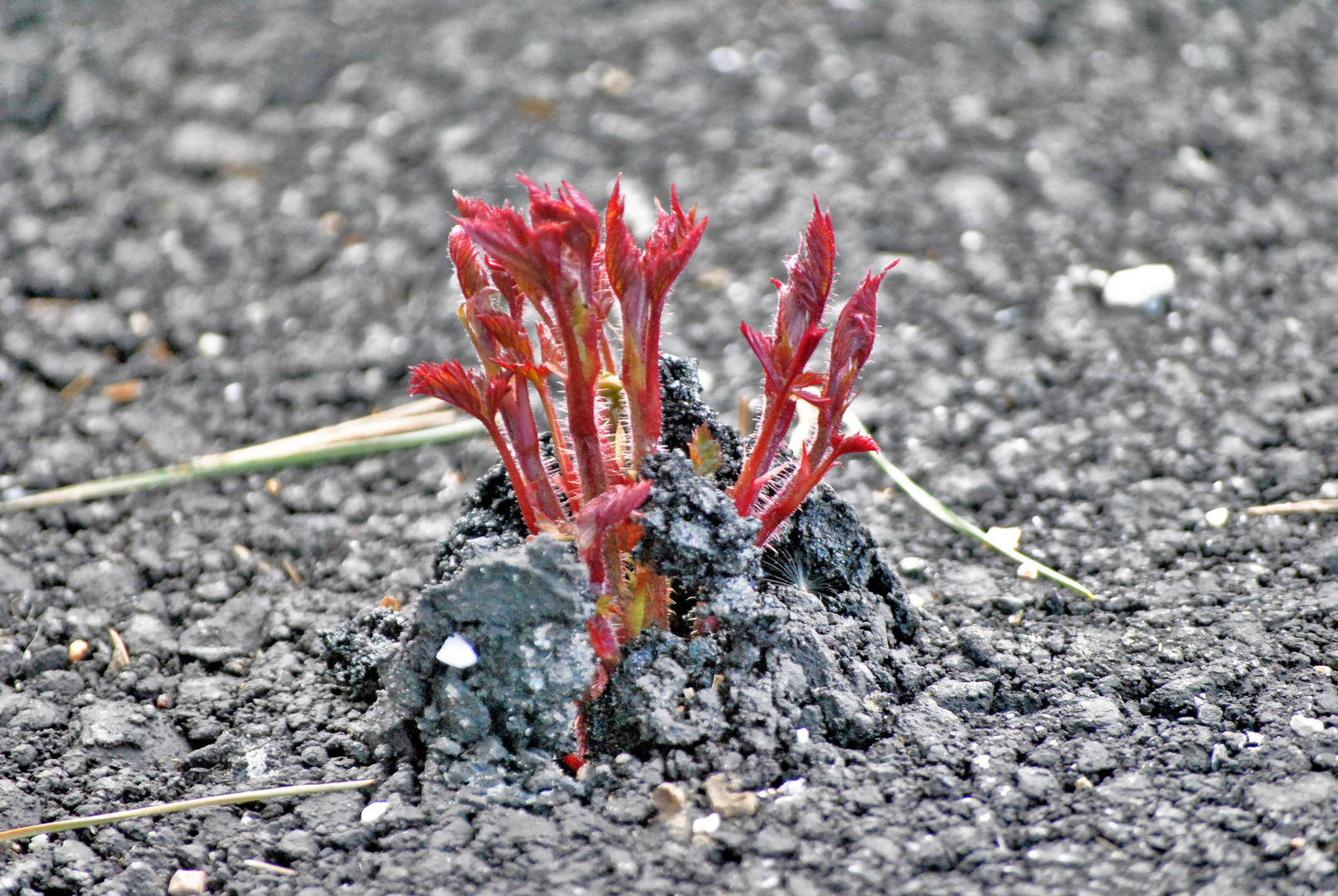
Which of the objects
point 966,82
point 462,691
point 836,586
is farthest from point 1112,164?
point 462,691

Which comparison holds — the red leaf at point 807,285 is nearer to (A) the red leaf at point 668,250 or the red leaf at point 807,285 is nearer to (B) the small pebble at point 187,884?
(A) the red leaf at point 668,250

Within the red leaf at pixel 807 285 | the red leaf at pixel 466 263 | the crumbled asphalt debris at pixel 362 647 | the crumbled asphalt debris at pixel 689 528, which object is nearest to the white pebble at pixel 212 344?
the crumbled asphalt debris at pixel 362 647

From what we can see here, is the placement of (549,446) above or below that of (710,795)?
above

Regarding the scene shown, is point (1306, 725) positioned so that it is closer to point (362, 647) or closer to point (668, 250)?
point (668, 250)

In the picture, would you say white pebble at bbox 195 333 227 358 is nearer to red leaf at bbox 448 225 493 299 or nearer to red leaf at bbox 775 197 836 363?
red leaf at bbox 448 225 493 299

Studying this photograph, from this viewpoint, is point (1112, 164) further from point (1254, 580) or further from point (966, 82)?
point (1254, 580)

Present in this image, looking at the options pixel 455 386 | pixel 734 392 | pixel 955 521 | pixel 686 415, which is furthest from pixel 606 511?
pixel 734 392
